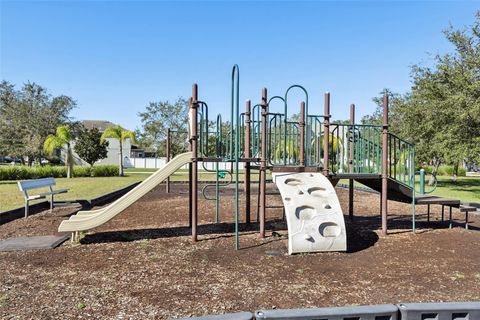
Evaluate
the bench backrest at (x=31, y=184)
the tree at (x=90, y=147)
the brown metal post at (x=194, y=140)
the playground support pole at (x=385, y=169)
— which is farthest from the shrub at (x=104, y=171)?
the playground support pole at (x=385, y=169)

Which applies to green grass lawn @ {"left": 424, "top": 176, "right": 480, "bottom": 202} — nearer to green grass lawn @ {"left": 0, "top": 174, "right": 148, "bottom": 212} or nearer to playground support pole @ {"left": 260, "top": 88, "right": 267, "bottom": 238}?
playground support pole @ {"left": 260, "top": 88, "right": 267, "bottom": 238}

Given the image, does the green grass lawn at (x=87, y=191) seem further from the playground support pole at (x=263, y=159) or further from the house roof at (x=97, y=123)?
the house roof at (x=97, y=123)

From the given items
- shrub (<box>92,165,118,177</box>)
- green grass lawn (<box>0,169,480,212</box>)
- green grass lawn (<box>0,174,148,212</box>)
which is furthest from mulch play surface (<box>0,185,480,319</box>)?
shrub (<box>92,165,118,177</box>)

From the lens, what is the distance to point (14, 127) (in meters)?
39.9

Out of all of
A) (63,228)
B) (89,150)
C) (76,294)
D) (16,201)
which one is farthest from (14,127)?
(76,294)

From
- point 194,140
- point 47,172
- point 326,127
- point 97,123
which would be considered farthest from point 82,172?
point 97,123

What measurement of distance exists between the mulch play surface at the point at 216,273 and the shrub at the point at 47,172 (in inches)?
732

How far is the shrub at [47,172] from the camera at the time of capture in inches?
919

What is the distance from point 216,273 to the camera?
4738 mm

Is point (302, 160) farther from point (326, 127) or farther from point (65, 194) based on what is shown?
point (65, 194)

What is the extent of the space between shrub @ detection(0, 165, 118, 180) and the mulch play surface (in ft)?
61.0

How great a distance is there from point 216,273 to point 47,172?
24.9 meters

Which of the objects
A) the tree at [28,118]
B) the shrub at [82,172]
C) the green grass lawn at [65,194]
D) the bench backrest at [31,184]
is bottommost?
the green grass lawn at [65,194]

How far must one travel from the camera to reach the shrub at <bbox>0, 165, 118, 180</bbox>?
76.6ft
